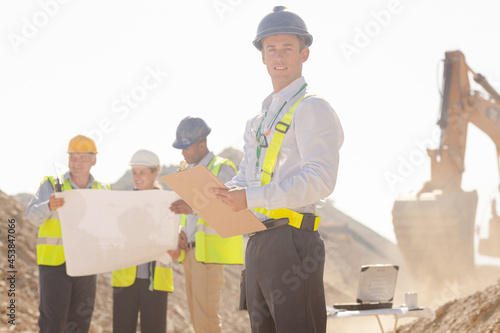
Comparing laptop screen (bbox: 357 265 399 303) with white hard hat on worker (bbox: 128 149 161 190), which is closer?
laptop screen (bbox: 357 265 399 303)

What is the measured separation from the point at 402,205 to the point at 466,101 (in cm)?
306

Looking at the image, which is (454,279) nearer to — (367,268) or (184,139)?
(367,268)

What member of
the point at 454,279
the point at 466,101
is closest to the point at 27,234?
the point at 454,279

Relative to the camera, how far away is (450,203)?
13195mm

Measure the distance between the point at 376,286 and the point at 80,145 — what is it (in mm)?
3028

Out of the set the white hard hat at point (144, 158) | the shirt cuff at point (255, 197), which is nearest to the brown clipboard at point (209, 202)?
the shirt cuff at point (255, 197)

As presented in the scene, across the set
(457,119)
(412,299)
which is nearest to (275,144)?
(412,299)

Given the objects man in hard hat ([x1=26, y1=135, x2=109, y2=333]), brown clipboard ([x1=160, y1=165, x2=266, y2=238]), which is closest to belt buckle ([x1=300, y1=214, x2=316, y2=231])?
brown clipboard ([x1=160, y1=165, x2=266, y2=238])

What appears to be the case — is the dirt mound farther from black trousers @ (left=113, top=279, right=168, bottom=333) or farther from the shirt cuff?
the shirt cuff

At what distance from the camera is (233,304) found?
40.9ft

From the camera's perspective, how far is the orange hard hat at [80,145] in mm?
5621

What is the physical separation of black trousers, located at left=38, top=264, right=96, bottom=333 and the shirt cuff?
317cm

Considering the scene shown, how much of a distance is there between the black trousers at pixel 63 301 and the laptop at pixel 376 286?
2276 mm

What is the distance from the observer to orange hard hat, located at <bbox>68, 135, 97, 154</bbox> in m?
5.62
